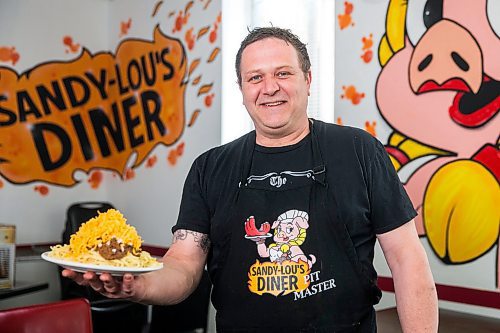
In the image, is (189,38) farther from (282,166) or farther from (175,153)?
(282,166)

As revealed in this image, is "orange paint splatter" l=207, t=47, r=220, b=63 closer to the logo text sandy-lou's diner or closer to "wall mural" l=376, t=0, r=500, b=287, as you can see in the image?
the logo text sandy-lou's diner

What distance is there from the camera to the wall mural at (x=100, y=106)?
4.83m

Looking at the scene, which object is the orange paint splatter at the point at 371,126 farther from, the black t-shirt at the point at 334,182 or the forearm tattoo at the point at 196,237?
the forearm tattoo at the point at 196,237

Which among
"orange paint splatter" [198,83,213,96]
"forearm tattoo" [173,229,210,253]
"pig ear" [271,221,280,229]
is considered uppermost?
"orange paint splatter" [198,83,213,96]

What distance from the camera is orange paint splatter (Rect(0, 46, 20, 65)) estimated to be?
508cm

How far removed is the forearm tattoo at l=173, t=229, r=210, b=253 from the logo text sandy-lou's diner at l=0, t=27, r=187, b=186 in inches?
116

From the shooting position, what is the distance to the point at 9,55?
511 cm

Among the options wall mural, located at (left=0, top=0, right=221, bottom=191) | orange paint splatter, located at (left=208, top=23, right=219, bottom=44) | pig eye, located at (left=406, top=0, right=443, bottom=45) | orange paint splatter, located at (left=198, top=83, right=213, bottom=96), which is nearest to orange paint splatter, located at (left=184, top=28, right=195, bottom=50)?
wall mural, located at (left=0, top=0, right=221, bottom=191)

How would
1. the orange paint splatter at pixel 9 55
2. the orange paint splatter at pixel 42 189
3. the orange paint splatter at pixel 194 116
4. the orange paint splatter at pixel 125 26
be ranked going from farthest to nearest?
the orange paint splatter at pixel 125 26
the orange paint splatter at pixel 42 189
the orange paint splatter at pixel 9 55
the orange paint splatter at pixel 194 116

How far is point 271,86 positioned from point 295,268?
0.54m

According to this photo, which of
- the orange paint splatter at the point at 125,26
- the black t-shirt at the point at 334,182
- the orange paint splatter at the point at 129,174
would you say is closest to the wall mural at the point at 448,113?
the black t-shirt at the point at 334,182

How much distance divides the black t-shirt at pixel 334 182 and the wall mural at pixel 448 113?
122cm

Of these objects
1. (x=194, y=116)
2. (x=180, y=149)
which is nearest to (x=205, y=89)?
(x=194, y=116)

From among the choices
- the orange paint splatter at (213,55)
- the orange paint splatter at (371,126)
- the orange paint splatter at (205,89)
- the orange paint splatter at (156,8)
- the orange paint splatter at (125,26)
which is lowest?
the orange paint splatter at (371,126)
